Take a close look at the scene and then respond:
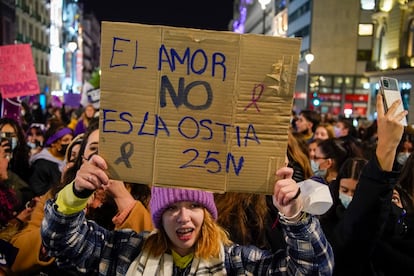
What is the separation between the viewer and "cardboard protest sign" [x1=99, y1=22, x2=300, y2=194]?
8.03 feet

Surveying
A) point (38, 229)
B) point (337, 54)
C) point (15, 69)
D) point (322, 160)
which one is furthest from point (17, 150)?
point (337, 54)

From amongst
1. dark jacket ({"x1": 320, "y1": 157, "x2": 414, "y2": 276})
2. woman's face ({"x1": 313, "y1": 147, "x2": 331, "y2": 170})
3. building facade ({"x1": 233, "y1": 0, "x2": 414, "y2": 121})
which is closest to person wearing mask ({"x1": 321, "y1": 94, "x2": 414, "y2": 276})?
dark jacket ({"x1": 320, "y1": 157, "x2": 414, "y2": 276})

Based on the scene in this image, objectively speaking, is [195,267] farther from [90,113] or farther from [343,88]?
[343,88]

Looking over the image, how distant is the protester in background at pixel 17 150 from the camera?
A: 6589mm

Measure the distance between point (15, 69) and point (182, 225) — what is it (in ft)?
25.9

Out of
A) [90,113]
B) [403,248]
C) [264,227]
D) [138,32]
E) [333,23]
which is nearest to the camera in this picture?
[138,32]

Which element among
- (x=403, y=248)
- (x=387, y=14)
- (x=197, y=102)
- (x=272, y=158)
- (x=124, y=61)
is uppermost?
(x=387, y=14)

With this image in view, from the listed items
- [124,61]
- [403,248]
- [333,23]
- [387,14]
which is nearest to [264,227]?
[403,248]

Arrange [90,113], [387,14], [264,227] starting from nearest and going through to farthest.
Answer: [264,227] < [90,113] < [387,14]

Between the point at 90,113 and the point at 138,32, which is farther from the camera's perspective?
the point at 90,113

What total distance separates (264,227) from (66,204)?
4.88 feet

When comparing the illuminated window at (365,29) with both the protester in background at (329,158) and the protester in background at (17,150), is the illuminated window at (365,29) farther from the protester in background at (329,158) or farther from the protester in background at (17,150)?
the protester in background at (17,150)

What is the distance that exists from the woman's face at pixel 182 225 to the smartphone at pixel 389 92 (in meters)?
1.09

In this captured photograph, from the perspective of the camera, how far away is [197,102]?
2480 mm
